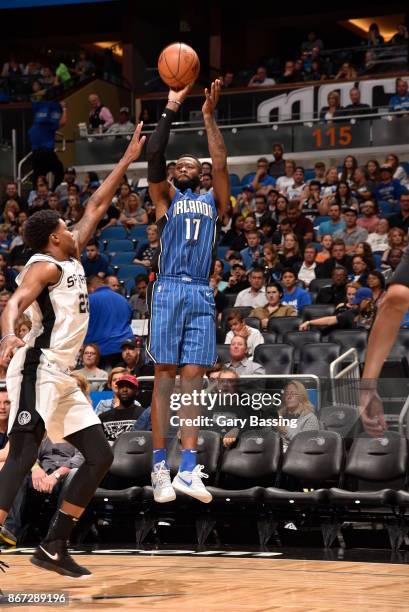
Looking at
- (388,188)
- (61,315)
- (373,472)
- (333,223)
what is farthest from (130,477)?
(388,188)

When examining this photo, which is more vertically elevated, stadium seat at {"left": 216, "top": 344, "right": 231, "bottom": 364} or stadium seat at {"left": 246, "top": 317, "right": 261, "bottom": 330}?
stadium seat at {"left": 246, "top": 317, "right": 261, "bottom": 330}

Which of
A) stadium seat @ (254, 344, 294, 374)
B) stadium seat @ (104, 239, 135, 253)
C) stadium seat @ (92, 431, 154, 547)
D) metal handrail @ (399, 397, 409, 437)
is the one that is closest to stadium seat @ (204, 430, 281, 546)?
stadium seat @ (92, 431, 154, 547)

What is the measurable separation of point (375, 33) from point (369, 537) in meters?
14.6

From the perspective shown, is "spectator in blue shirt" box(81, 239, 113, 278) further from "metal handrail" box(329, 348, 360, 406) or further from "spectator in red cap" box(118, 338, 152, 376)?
"metal handrail" box(329, 348, 360, 406)

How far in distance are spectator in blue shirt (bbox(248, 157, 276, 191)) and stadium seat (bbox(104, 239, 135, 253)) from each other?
213cm

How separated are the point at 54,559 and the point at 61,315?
1.36 metres

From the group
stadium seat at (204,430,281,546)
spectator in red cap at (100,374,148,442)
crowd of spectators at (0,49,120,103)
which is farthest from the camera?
crowd of spectators at (0,49,120,103)

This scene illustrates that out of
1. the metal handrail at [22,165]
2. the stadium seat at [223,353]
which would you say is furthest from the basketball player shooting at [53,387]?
the metal handrail at [22,165]

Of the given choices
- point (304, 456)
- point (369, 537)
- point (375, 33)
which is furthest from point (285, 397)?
point (375, 33)

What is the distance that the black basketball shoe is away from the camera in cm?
608

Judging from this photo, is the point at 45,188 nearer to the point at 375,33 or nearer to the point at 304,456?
the point at 375,33

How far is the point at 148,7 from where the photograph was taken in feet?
79.2

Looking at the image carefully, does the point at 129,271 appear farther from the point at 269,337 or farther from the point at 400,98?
the point at 400,98

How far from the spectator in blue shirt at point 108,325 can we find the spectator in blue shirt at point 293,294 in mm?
2020
